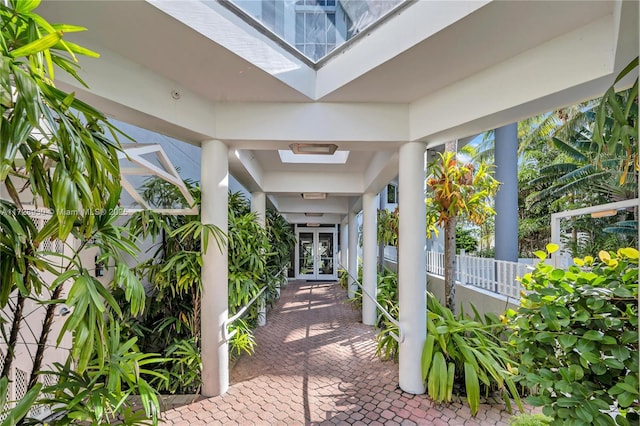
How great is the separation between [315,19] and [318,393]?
376 cm

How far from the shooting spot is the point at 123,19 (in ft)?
5.82

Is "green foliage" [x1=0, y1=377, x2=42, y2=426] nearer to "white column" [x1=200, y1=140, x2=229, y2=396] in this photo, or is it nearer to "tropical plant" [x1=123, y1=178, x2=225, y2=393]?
"tropical plant" [x1=123, y1=178, x2=225, y2=393]

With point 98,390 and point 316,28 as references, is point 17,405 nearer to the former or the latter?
point 98,390

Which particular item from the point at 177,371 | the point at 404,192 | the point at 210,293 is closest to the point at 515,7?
the point at 404,192

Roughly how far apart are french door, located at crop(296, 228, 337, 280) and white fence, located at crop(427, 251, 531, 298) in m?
6.75

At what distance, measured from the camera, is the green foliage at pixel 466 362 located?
103 inches

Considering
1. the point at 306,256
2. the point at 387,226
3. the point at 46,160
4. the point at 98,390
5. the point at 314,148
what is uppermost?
the point at 314,148

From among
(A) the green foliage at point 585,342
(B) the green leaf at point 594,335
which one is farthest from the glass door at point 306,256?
(B) the green leaf at point 594,335

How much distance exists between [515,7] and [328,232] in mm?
10650

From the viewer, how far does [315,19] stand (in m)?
2.68

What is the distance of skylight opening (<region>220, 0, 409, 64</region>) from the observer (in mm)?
2346

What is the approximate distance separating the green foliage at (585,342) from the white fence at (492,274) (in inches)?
99.6

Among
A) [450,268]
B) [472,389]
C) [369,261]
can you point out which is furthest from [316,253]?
[472,389]

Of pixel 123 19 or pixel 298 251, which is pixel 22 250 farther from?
pixel 298 251
